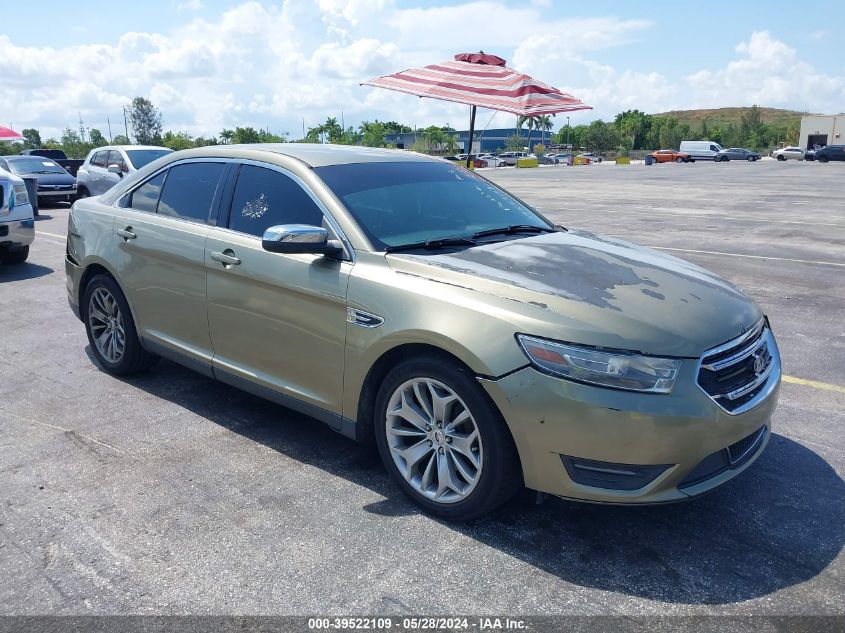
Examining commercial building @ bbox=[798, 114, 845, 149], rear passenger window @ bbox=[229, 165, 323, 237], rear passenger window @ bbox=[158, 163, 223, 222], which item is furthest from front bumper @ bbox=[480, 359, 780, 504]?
commercial building @ bbox=[798, 114, 845, 149]

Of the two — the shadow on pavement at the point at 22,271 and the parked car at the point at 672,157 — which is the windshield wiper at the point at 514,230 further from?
the parked car at the point at 672,157

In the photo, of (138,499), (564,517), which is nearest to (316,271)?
(138,499)

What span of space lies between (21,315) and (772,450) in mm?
6736

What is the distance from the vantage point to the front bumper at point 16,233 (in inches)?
372

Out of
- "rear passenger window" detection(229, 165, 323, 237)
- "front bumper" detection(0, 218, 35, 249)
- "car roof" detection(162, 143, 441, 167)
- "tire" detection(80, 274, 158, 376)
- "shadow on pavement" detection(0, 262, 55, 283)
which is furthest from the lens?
"front bumper" detection(0, 218, 35, 249)

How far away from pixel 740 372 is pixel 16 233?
30.6 feet

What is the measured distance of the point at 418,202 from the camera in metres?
4.14

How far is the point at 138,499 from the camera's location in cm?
352

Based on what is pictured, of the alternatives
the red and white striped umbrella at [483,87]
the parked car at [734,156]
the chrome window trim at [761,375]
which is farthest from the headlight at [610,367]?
the parked car at [734,156]

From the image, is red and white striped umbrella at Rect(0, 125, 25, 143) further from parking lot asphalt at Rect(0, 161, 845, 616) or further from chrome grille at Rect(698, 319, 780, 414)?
chrome grille at Rect(698, 319, 780, 414)

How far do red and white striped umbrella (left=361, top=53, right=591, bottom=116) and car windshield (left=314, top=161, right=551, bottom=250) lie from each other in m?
4.54

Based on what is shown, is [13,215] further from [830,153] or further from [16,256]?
[830,153]

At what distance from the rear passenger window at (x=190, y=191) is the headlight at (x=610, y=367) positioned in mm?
2507

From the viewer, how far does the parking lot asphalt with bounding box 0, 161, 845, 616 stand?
2777 mm
